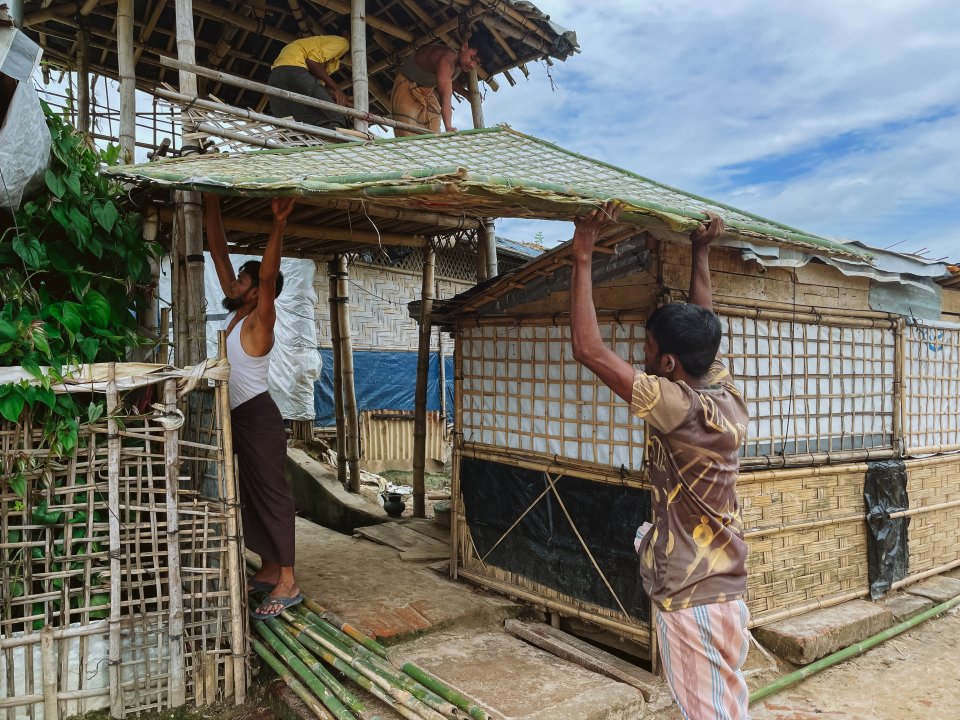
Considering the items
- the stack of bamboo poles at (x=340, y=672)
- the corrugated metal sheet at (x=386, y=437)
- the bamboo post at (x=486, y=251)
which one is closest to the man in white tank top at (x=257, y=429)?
the stack of bamboo poles at (x=340, y=672)

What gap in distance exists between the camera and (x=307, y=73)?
6629mm

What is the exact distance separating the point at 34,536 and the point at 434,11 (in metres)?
6.48

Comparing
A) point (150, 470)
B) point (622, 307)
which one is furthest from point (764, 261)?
point (150, 470)

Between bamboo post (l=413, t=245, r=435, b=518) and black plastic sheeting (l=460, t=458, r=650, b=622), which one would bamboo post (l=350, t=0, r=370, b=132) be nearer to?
bamboo post (l=413, t=245, r=435, b=518)

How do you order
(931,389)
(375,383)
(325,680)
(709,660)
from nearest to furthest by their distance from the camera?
(709,660) → (325,680) → (931,389) → (375,383)

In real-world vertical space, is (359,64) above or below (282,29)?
below

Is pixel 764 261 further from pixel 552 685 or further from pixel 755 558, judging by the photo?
pixel 552 685

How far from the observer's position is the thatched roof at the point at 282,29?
693cm

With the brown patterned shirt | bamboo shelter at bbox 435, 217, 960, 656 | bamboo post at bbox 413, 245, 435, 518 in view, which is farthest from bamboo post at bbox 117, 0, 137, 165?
the brown patterned shirt

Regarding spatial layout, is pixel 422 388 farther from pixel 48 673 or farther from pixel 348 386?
pixel 48 673

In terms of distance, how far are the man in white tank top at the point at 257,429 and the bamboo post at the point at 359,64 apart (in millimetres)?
2581

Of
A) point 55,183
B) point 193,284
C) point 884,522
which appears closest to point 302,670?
point 193,284

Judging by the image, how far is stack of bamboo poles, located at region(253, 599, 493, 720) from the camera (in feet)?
9.56

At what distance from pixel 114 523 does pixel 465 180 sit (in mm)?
2353
